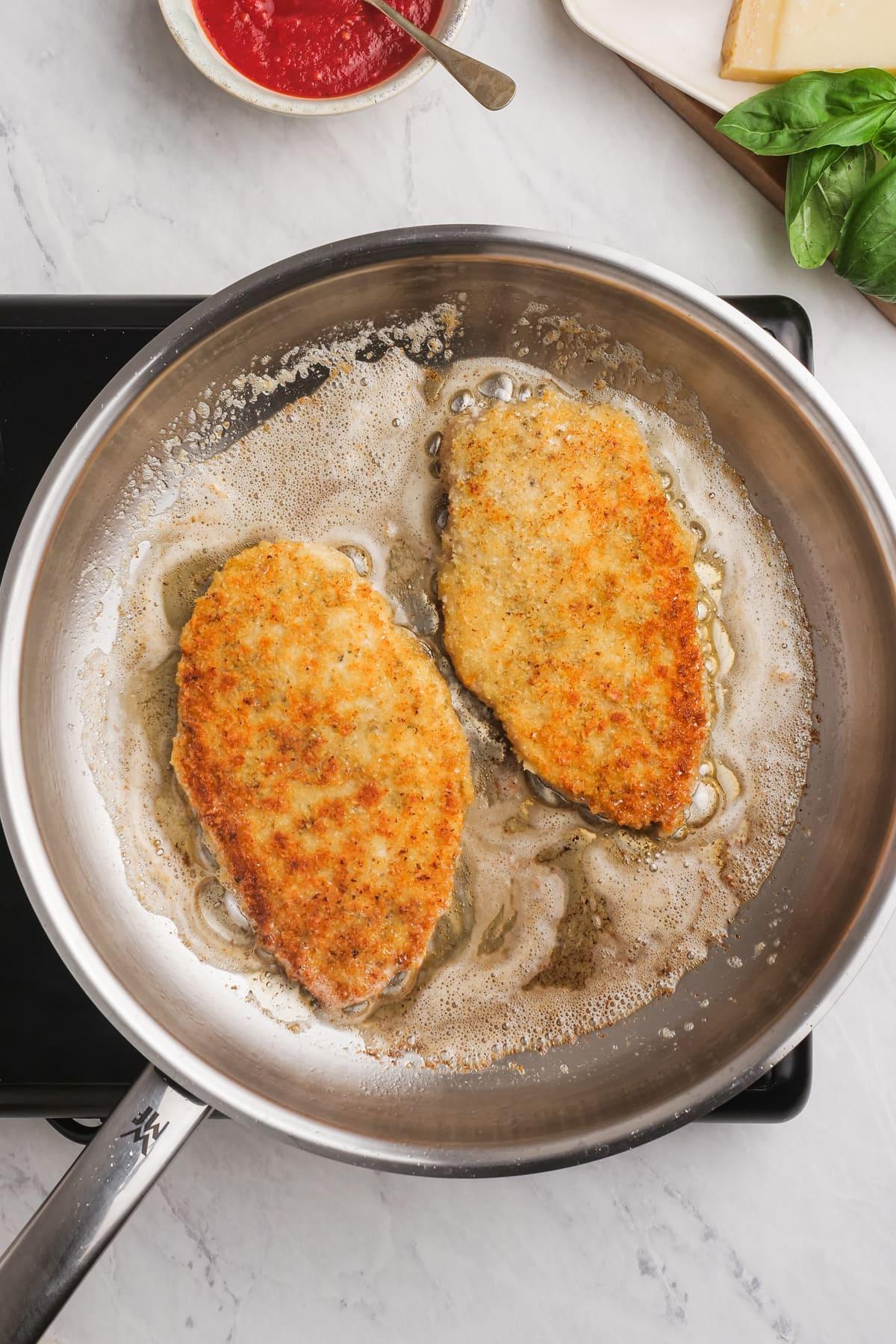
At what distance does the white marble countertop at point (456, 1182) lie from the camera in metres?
1.11

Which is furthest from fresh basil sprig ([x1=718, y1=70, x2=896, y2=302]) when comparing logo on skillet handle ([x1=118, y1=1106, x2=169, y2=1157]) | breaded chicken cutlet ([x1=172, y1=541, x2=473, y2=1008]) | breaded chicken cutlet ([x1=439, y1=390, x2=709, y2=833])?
logo on skillet handle ([x1=118, y1=1106, x2=169, y2=1157])

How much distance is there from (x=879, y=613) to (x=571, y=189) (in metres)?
0.58

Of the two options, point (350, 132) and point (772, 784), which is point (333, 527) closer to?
point (350, 132)

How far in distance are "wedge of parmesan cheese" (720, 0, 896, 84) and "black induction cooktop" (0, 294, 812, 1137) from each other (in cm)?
65

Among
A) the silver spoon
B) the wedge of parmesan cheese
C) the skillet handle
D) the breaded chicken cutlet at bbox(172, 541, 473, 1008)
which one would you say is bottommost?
the skillet handle

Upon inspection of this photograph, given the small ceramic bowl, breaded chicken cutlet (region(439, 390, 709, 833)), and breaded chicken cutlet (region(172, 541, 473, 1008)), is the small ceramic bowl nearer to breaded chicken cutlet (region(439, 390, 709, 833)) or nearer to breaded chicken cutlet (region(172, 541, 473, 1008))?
breaded chicken cutlet (region(439, 390, 709, 833))

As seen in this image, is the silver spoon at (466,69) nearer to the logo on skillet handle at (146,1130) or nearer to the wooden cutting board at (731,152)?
the wooden cutting board at (731,152)

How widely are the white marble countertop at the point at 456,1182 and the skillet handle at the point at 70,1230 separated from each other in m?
0.29

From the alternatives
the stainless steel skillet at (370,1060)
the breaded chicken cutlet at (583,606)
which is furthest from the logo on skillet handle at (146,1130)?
the breaded chicken cutlet at (583,606)

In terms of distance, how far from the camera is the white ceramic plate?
41.9 inches

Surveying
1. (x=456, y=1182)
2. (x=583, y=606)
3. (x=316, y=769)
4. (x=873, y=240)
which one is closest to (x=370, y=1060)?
(x=456, y=1182)

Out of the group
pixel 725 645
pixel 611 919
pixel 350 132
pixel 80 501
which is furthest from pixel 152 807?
pixel 350 132

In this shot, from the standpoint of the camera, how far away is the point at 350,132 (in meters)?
1.11

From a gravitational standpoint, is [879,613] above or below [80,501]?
above
